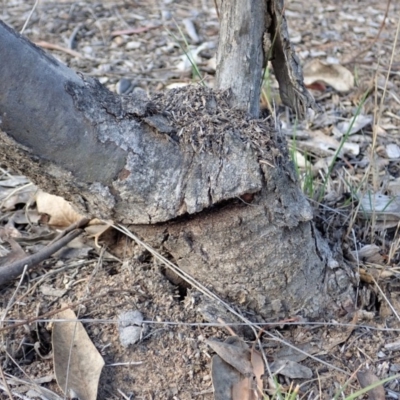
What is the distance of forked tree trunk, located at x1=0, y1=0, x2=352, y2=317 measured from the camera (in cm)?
119

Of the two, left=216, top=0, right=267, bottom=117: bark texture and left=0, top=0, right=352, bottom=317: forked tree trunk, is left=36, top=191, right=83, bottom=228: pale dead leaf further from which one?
left=216, top=0, right=267, bottom=117: bark texture

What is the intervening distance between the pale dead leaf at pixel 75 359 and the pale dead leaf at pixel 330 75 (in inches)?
64.2

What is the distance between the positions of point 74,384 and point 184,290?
369mm

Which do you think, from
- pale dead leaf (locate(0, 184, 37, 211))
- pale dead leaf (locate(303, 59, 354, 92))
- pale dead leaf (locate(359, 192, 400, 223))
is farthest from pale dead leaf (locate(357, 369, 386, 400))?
pale dead leaf (locate(303, 59, 354, 92))

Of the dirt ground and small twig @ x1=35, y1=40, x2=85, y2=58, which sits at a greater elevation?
small twig @ x1=35, y1=40, x2=85, y2=58

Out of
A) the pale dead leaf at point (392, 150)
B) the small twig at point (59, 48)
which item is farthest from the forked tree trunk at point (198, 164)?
the small twig at point (59, 48)

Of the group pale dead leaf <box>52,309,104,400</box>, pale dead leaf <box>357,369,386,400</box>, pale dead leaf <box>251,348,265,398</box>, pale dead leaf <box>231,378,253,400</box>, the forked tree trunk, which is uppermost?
the forked tree trunk

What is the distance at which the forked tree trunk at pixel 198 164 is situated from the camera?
3.92ft

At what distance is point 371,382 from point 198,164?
2.14 ft

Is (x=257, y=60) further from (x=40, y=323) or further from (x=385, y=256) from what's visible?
(x=40, y=323)

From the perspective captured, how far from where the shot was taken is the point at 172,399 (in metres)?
1.36

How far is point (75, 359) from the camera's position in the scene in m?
1.40

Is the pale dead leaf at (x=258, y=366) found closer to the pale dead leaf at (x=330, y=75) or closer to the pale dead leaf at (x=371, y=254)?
the pale dead leaf at (x=371, y=254)

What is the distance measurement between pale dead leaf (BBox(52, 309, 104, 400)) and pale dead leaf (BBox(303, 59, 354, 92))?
1631 mm
